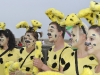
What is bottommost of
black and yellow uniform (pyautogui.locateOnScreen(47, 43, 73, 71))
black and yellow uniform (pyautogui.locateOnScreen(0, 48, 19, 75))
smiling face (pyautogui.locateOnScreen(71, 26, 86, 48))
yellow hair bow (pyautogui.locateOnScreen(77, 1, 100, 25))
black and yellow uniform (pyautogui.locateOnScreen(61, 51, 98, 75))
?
black and yellow uniform (pyautogui.locateOnScreen(0, 48, 19, 75))

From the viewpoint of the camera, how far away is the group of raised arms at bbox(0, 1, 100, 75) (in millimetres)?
2330

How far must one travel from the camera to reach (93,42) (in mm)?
2289

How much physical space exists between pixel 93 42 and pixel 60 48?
2.99ft

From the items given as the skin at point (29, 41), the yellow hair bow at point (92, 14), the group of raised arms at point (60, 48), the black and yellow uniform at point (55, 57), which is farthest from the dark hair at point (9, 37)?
the yellow hair bow at point (92, 14)

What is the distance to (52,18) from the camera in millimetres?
3441

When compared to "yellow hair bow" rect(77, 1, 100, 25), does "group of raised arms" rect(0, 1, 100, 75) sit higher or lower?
lower

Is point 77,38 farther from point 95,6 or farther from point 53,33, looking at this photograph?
point 53,33

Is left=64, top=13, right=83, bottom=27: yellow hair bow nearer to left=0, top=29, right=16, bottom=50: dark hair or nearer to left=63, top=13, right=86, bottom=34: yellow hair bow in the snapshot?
left=63, top=13, right=86, bottom=34: yellow hair bow

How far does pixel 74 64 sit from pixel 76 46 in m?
0.21

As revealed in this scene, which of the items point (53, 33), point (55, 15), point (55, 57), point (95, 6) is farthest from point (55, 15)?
point (95, 6)

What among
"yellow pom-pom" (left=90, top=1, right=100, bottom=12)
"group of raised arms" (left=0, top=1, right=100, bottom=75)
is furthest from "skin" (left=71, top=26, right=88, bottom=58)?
"yellow pom-pom" (left=90, top=1, right=100, bottom=12)

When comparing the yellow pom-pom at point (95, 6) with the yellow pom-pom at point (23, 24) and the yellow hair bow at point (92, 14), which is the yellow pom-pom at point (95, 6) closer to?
the yellow hair bow at point (92, 14)

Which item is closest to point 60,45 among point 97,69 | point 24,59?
point 24,59

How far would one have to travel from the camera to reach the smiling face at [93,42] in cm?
227
